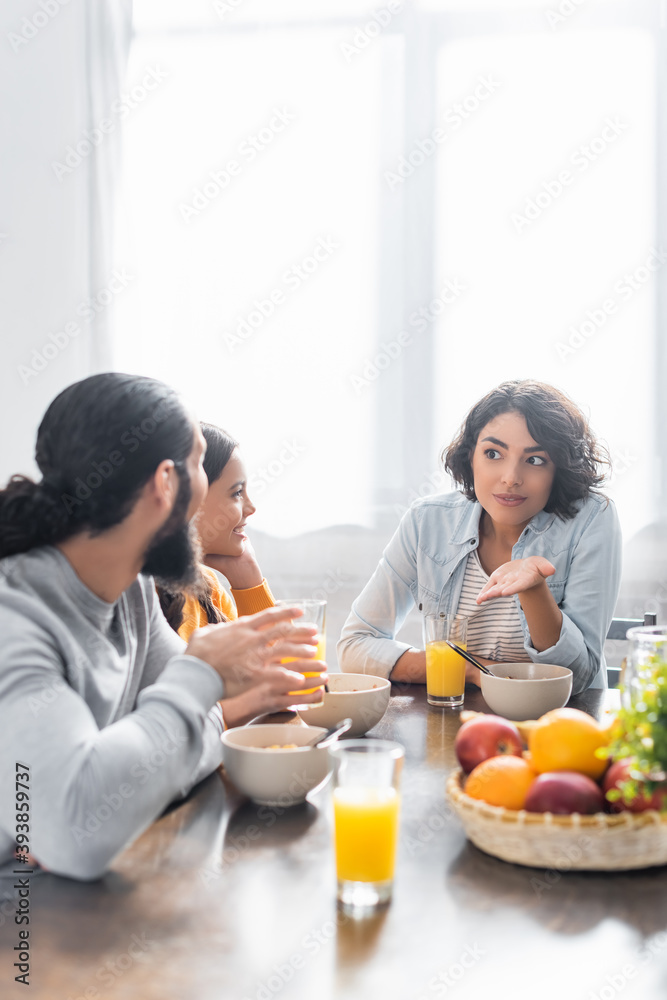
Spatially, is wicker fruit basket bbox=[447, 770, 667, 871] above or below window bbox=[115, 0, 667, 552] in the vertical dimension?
below

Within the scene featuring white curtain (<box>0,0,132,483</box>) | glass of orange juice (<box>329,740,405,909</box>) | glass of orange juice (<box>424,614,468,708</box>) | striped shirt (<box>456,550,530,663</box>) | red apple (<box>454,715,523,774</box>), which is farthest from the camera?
white curtain (<box>0,0,132,483</box>)

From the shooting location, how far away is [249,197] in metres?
3.11

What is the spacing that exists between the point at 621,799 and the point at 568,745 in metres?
0.07

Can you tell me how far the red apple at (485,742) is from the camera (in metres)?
0.94

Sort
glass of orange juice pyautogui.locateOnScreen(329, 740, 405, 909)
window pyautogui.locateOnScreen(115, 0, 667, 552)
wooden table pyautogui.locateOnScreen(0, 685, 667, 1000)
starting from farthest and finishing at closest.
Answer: window pyautogui.locateOnScreen(115, 0, 667, 552)
glass of orange juice pyautogui.locateOnScreen(329, 740, 405, 909)
wooden table pyautogui.locateOnScreen(0, 685, 667, 1000)

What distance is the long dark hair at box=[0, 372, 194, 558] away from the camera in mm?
1030

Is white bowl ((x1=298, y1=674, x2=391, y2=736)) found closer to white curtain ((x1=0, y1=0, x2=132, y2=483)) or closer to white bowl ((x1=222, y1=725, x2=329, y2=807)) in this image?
white bowl ((x1=222, y1=725, x2=329, y2=807))

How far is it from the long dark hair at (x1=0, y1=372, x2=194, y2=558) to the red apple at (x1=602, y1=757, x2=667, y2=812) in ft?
2.04

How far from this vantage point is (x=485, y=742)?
0.94m

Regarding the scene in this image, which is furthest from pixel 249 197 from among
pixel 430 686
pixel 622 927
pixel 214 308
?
pixel 622 927

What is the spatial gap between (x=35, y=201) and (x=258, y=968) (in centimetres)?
306

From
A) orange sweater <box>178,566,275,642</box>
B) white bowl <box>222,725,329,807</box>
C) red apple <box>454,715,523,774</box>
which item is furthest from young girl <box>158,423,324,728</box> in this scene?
red apple <box>454,715,523,774</box>

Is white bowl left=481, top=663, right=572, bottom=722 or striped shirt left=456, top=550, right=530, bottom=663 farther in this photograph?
striped shirt left=456, top=550, right=530, bottom=663

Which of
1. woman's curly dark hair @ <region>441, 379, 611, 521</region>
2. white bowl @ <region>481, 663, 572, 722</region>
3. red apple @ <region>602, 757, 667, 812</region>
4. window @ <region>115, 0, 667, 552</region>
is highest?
window @ <region>115, 0, 667, 552</region>
